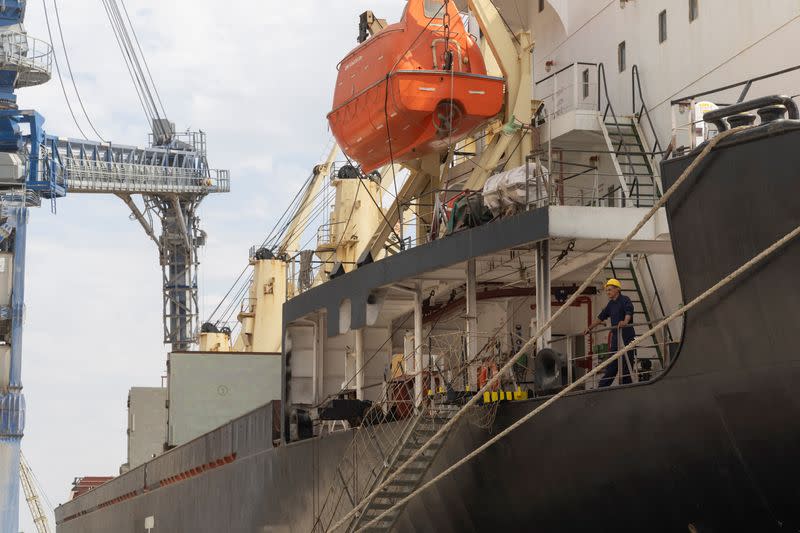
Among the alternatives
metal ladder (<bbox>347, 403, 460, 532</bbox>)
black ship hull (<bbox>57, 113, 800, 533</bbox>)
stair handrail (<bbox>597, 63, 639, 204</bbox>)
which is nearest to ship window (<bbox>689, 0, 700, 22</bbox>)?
stair handrail (<bbox>597, 63, 639, 204</bbox>)

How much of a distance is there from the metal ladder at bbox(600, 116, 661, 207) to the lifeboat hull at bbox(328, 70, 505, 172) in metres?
1.67

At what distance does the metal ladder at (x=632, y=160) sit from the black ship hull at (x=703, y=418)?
366 cm

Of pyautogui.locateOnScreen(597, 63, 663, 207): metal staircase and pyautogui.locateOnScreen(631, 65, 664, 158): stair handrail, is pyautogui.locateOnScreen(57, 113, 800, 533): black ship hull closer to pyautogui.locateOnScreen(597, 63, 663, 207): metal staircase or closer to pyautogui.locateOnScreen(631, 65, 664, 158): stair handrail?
pyautogui.locateOnScreen(597, 63, 663, 207): metal staircase

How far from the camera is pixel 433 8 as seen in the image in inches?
706

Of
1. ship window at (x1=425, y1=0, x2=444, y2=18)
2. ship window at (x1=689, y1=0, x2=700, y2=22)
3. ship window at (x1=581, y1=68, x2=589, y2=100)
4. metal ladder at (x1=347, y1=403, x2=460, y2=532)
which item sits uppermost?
ship window at (x1=425, y1=0, x2=444, y2=18)

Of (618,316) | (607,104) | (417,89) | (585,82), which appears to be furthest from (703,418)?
(585,82)

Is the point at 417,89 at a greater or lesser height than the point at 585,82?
lesser

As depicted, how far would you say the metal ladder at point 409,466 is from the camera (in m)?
13.2

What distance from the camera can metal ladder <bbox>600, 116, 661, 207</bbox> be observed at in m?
14.9

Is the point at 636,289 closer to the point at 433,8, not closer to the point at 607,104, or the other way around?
the point at 607,104

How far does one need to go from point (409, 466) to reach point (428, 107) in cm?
534

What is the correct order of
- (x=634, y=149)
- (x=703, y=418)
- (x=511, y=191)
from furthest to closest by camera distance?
(x=634, y=149), (x=511, y=191), (x=703, y=418)

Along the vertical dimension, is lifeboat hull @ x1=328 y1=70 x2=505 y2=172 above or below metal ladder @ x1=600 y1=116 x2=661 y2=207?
above

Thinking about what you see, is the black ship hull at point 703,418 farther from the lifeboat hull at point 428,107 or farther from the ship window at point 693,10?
the lifeboat hull at point 428,107
